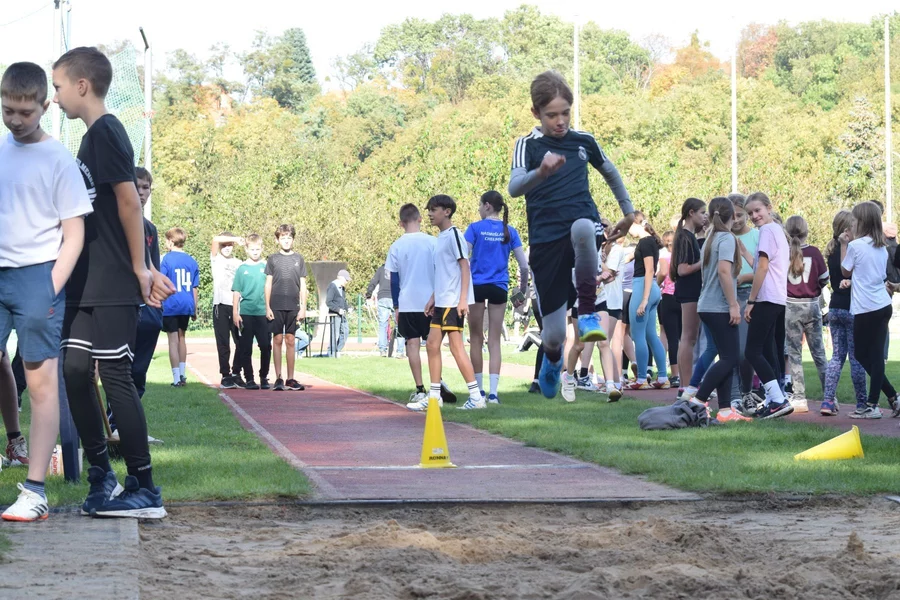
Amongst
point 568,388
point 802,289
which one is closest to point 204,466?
point 568,388

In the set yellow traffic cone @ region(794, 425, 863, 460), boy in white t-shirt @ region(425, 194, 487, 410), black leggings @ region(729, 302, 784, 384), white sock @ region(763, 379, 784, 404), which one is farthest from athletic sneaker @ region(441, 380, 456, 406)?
yellow traffic cone @ region(794, 425, 863, 460)

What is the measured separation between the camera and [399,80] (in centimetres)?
10656

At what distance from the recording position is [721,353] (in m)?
11.1

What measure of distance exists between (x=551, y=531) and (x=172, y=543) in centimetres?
180

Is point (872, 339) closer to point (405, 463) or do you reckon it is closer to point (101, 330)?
point (405, 463)

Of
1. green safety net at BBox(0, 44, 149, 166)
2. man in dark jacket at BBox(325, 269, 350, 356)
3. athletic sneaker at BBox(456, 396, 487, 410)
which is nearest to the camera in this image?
athletic sneaker at BBox(456, 396, 487, 410)

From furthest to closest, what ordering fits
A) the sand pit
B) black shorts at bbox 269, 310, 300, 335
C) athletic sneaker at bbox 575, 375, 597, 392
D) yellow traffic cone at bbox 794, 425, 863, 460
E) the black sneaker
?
black shorts at bbox 269, 310, 300, 335
athletic sneaker at bbox 575, 375, 597, 392
the black sneaker
yellow traffic cone at bbox 794, 425, 863, 460
the sand pit

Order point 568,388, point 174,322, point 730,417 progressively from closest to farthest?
1. point 730,417
2. point 568,388
3. point 174,322

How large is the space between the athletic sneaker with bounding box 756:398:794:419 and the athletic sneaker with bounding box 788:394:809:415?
1127mm

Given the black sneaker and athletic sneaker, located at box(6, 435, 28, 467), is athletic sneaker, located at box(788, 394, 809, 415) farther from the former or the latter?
athletic sneaker, located at box(6, 435, 28, 467)

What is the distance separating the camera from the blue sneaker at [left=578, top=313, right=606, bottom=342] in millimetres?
8094

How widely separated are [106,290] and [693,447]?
510 cm

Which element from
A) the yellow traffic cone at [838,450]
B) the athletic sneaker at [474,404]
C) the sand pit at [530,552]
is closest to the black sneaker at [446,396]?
the athletic sneaker at [474,404]

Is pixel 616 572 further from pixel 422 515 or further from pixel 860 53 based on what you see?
pixel 860 53
